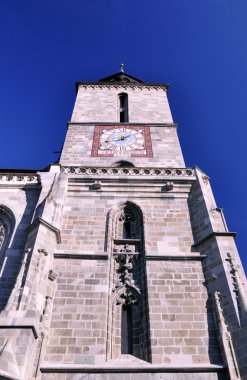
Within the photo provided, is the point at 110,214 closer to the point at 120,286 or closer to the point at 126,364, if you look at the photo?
the point at 120,286

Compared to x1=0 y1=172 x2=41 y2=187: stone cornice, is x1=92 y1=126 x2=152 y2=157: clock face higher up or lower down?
higher up

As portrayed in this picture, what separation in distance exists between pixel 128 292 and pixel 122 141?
8258 mm

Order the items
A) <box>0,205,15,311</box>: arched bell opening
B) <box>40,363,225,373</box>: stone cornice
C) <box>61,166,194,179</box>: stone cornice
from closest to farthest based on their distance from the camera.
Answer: <box>40,363,225,373</box>: stone cornice
<box>0,205,15,311</box>: arched bell opening
<box>61,166,194,179</box>: stone cornice

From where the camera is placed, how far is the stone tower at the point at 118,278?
23.4 feet

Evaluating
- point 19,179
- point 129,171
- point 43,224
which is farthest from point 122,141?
point 43,224

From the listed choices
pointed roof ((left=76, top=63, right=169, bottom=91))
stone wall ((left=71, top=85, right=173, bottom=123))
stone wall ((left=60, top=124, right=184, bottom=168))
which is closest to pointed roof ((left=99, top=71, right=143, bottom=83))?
pointed roof ((left=76, top=63, right=169, bottom=91))

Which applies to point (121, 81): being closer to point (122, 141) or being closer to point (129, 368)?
point (122, 141)

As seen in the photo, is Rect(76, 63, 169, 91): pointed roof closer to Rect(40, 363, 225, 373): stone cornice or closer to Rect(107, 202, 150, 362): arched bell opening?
Rect(107, 202, 150, 362): arched bell opening

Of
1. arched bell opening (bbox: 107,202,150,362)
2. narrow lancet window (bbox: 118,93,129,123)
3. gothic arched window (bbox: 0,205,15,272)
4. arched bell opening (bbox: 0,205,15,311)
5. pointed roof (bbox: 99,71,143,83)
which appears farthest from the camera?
pointed roof (bbox: 99,71,143,83)

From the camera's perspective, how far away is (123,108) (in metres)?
20.1

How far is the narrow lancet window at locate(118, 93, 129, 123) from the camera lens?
1895 centimetres

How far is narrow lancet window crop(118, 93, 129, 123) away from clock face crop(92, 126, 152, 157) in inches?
78.5

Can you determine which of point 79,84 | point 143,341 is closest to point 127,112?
point 79,84

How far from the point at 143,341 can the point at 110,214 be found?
3.96m
